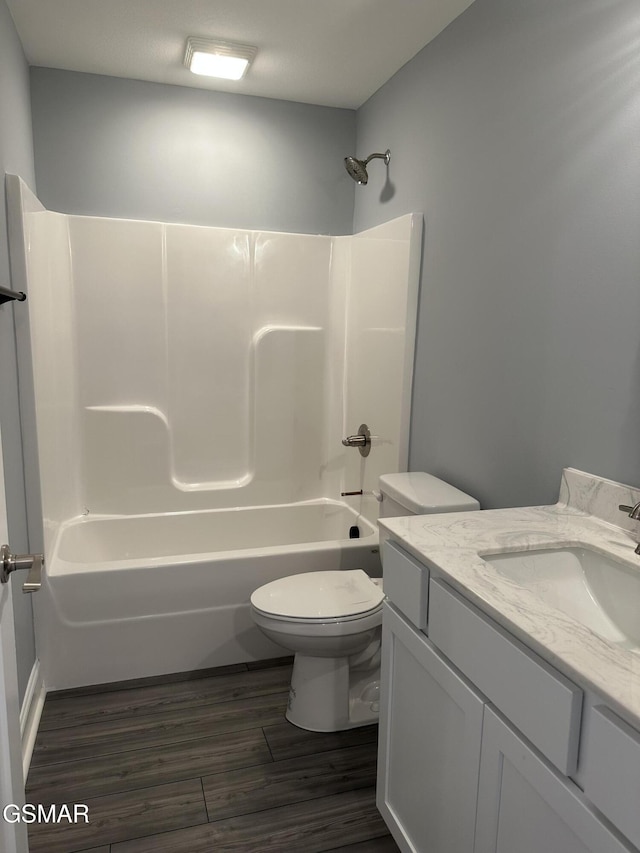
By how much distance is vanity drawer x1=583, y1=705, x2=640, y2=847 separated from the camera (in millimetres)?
759

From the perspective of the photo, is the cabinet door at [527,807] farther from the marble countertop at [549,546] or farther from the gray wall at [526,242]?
the gray wall at [526,242]

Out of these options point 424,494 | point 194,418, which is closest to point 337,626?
point 424,494

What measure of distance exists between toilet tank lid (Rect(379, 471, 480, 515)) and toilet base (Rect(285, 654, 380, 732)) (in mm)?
597

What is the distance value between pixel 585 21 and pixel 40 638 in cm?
260

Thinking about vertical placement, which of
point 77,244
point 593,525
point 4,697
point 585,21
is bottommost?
point 4,697

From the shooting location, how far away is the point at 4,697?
0.98 metres

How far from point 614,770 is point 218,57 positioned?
105 inches

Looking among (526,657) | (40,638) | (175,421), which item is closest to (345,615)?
(526,657)

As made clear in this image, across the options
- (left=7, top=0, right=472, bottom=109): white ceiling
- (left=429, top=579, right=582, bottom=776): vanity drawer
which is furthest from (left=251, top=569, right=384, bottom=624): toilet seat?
(left=7, top=0, right=472, bottom=109): white ceiling

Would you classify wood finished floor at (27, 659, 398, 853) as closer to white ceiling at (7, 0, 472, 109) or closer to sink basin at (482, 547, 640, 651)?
sink basin at (482, 547, 640, 651)

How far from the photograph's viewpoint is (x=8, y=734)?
99cm

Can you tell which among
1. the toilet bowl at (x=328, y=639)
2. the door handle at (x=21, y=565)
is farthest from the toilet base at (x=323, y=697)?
the door handle at (x=21, y=565)

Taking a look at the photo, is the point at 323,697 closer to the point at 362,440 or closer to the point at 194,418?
the point at 362,440

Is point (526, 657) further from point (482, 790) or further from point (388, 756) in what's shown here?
point (388, 756)
